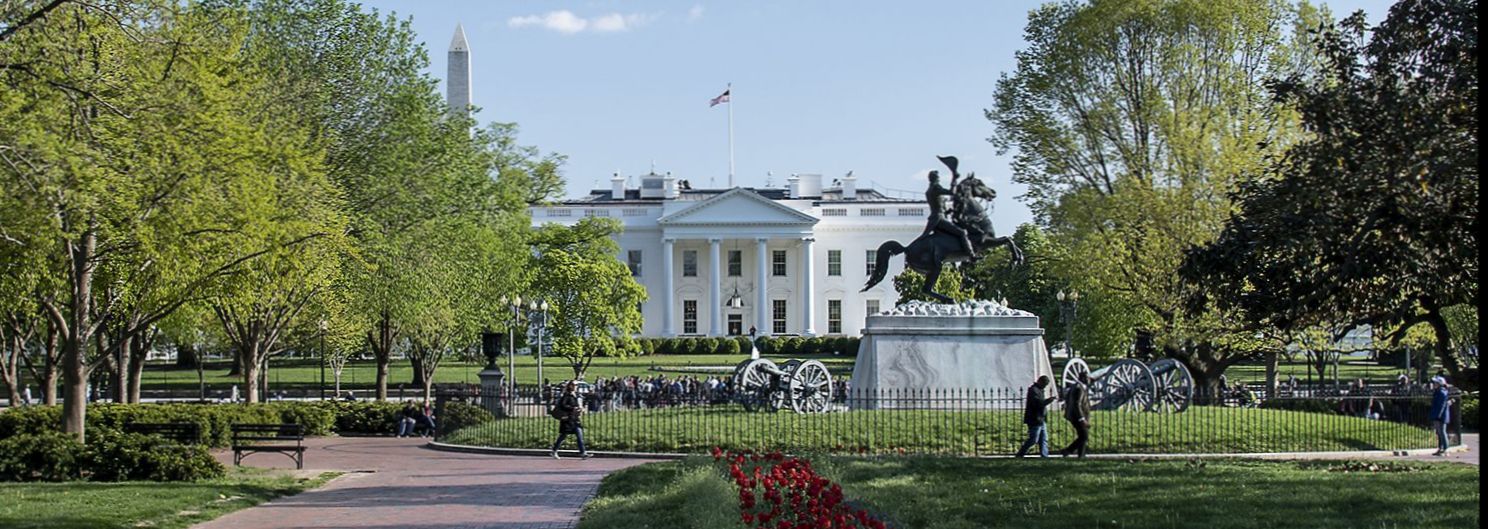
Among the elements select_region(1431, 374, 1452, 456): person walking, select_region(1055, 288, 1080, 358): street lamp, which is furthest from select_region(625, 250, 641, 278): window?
select_region(1431, 374, 1452, 456): person walking

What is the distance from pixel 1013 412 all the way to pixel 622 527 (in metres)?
12.9

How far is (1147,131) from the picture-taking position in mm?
40219

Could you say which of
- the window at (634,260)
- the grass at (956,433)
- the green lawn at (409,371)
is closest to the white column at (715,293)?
the window at (634,260)

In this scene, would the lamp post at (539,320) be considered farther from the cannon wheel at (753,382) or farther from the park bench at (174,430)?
the park bench at (174,430)

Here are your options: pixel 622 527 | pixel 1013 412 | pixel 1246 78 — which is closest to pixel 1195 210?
pixel 1246 78

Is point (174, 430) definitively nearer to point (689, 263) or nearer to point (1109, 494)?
point (1109, 494)

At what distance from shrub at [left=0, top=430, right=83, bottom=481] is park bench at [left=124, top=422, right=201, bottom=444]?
3.24 metres

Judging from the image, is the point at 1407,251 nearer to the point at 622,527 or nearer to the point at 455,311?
the point at 622,527

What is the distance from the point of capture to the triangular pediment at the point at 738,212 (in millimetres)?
99312

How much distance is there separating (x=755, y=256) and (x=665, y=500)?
87712mm

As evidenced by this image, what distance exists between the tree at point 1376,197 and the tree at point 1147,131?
17.7 metres

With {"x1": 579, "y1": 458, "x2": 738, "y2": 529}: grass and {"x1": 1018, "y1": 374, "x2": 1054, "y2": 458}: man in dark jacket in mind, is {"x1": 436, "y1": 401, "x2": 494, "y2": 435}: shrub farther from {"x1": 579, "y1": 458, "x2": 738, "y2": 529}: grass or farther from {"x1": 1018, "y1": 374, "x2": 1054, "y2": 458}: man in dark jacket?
{"x1": 1018, "y1": 374, "x2": 1054, "y2": 458}: man in dark jacket

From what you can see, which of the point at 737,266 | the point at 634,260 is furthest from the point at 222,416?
the point at 737,266

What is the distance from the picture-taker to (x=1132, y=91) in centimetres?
4088
